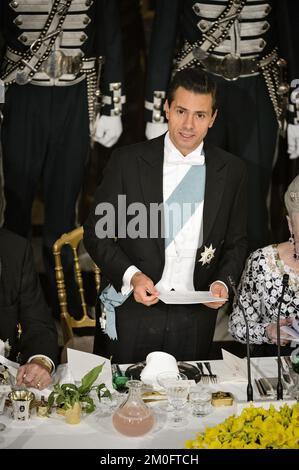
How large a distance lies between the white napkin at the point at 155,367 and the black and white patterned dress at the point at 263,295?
528mm

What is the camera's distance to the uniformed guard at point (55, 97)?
4.52 m

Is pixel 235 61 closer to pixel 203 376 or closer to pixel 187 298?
pixel 187 298

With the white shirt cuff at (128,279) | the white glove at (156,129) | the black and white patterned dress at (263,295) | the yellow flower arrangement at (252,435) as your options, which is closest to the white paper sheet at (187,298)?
the white shirt cuff at (128,279)

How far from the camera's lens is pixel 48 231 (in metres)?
4.88

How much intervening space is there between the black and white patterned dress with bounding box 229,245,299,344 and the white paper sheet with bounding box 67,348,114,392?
681 millimetres

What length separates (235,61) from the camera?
15.1 ft

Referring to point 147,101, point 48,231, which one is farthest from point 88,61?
point 48,231

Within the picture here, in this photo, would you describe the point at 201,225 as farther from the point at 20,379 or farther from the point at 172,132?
the point at 20,379

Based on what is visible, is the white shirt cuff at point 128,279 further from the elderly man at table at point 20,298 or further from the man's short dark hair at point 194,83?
the man's short dark hair at point 194,83

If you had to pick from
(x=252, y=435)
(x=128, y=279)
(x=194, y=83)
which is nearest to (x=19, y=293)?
(x=128, y=279)

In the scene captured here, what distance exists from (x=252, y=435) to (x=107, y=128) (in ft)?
8.47
